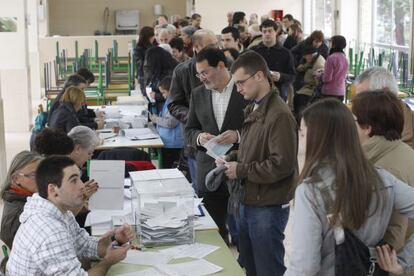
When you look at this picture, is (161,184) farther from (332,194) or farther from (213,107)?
(332,194)

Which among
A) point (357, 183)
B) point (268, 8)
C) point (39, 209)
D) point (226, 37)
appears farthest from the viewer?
point (268, 8)

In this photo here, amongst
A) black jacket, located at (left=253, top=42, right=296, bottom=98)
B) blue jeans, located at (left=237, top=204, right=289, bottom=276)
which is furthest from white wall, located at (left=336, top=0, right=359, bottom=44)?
blue jeans, located at (left=237, top=204, right=289, bottom=276)

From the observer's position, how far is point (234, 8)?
61.5 ft

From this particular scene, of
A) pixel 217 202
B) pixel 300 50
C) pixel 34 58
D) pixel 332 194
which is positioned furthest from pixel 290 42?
pixel 332 194

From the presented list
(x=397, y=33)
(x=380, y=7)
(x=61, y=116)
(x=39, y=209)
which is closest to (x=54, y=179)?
(x=39, y=209)

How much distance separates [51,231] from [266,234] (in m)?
1.38

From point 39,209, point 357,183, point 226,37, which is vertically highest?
point 226,37

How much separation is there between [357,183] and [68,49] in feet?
47.1

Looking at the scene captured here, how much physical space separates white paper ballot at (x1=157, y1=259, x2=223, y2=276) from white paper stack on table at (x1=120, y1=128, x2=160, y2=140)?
355 cm

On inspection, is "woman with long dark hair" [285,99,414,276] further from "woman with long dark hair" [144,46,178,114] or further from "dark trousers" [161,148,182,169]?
"woman with long dark hair" [144,46,178,114]

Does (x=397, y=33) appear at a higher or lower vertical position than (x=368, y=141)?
higher

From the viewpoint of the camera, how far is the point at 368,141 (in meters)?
2.76

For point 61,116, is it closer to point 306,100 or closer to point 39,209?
point 39,209

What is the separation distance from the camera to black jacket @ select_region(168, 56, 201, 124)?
5.29 meters
